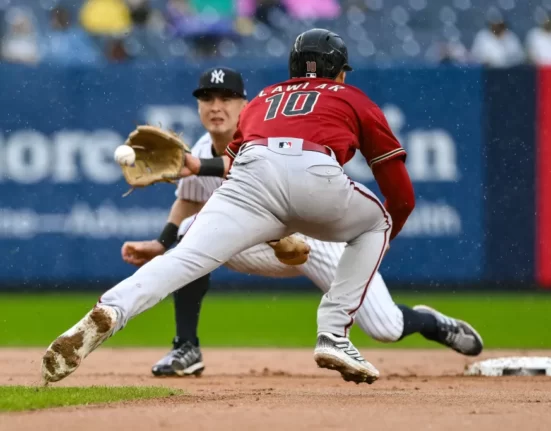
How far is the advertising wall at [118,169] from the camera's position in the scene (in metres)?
11.2

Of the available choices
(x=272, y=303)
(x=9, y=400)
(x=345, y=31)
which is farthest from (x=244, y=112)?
(x=345, y=31)

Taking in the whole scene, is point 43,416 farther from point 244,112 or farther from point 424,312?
point 424,312

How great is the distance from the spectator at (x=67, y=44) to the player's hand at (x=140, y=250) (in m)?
6.33

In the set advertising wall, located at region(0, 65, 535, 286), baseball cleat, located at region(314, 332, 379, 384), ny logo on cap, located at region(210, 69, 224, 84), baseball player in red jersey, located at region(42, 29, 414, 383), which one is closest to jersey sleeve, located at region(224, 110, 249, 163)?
baseball player in red jersey, located at region(42, 29, 414, 383)

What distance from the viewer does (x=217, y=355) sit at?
7.51m

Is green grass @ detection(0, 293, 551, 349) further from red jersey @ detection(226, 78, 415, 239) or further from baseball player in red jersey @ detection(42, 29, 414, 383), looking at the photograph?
red jersey @ detection(226, 78, 415, 239)

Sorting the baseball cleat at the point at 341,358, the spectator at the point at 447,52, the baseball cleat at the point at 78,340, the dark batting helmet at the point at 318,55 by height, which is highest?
the spectator at the point at 447,52

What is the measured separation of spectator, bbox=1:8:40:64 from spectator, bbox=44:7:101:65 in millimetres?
146

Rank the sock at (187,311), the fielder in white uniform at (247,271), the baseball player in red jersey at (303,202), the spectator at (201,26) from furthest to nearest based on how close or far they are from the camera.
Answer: the spectator at (201,26)
the sock at (187,311)
the baseball player in red jersey at (303,202)
the fielder in white uniform at (247,271)

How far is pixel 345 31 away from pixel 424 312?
6.93m

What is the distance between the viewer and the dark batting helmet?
4.79 meters

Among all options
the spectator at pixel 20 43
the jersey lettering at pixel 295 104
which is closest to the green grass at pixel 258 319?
the spectator at pixel 20 43

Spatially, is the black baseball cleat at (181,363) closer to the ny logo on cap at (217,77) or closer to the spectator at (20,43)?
the ny logo on cap at (217,77)

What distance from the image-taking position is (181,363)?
604 centimetres
